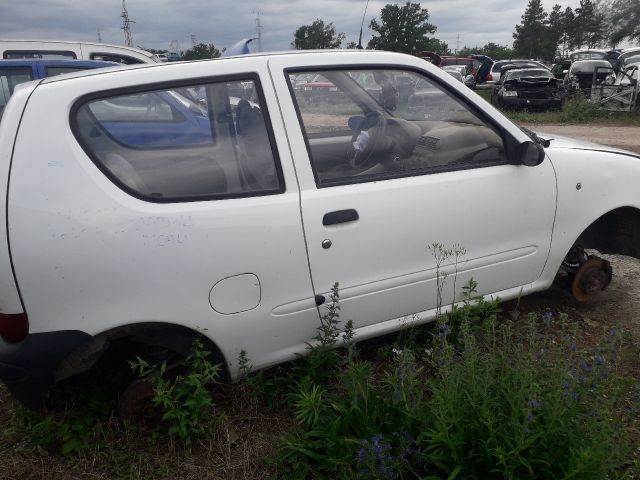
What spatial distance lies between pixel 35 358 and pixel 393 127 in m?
1.98

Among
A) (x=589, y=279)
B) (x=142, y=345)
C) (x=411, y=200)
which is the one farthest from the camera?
(x=589, y=279)

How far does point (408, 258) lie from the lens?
2.78m

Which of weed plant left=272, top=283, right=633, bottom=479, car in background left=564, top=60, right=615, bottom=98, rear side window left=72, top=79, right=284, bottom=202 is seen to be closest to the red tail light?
rear side window left=72, top=79, right=284, bottom=202

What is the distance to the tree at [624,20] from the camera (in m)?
58.1

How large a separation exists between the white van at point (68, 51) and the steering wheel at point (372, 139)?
29.4ft

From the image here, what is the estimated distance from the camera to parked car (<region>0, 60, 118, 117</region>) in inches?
342

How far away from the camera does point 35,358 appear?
Answer: 218cm

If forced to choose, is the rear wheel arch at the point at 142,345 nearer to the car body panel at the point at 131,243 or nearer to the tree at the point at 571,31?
the car body panel at the point at 131,243

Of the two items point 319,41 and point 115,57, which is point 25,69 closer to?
point 115,57

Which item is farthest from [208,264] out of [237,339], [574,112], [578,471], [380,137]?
[574,112]

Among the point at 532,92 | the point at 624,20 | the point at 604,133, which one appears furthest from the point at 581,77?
the point at 624,20

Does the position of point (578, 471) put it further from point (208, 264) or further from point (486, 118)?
point (486, 118)

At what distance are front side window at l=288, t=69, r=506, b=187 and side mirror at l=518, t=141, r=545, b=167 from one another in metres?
0.12

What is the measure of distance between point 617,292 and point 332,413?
8.38ft
